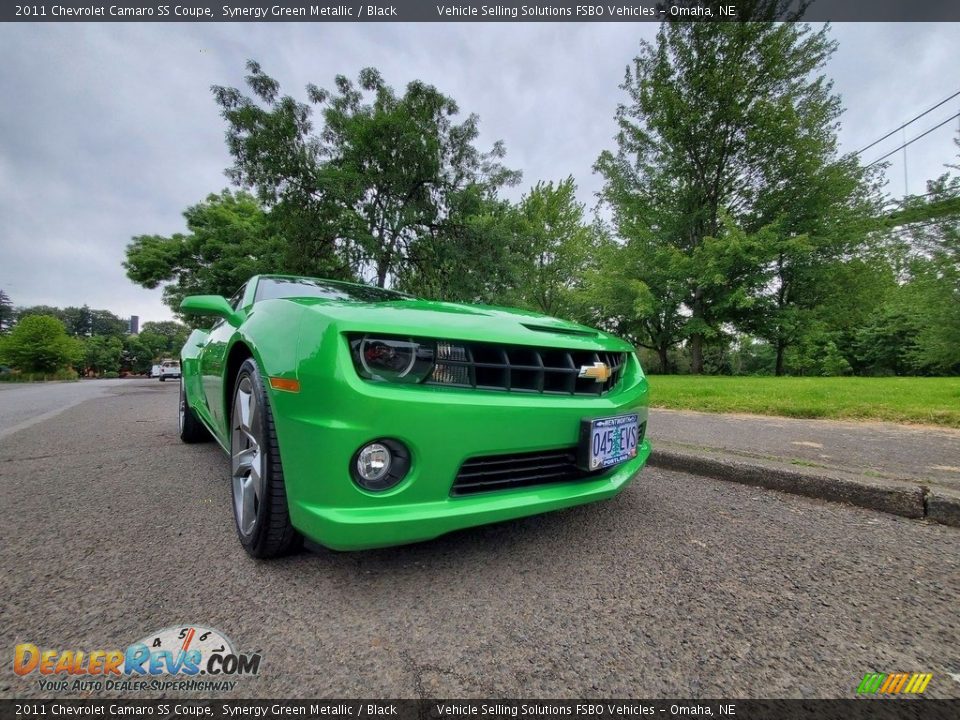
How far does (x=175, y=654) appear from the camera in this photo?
102 centimetres

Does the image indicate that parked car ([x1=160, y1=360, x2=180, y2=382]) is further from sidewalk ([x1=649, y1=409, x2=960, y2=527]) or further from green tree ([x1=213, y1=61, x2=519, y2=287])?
sidewalk ([x1=649, y1=409, x2=960, y2=527])

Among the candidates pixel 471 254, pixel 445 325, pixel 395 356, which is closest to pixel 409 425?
pixel 395 356

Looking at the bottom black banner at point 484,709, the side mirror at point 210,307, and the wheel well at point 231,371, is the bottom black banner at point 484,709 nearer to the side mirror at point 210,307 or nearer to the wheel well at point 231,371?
the wheel well at point 231,371

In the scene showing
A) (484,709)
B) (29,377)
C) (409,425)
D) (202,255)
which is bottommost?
(29,377)

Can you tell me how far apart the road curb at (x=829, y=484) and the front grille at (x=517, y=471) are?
1329 millimetres

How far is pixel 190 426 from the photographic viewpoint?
3.48 meters

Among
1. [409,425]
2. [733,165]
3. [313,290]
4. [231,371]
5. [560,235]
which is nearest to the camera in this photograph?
[409,425]

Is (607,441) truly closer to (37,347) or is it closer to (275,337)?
(275,337)

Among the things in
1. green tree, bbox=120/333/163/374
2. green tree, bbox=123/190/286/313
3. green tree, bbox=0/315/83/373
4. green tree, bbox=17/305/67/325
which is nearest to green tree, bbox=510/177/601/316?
green tree, bbox=123/190/286/313

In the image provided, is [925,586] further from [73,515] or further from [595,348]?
[73,515]

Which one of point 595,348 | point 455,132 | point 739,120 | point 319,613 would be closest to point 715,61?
point 739,120

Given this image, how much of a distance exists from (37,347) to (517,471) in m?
39.5

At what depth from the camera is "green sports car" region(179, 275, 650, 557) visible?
1198mm

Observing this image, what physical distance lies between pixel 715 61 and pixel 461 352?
62.5 ft
